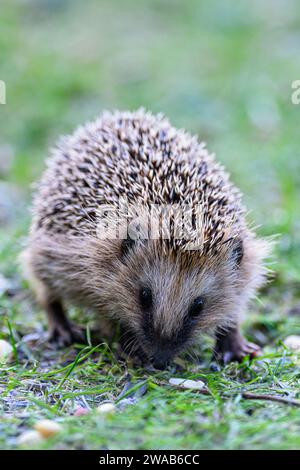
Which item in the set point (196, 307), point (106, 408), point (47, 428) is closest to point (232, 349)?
point (196, 307)

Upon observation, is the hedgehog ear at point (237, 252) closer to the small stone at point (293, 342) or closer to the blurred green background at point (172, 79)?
the small stone at point (293, 342)

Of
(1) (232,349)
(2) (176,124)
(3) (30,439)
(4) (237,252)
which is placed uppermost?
(2) (176,124)

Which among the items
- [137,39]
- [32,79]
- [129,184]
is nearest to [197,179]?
[129,184]

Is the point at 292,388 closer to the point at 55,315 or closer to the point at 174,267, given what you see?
the point at 174,267

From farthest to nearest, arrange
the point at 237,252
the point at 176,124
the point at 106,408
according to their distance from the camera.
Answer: the point at 176,124
the point at 237,252
the point at 106,408

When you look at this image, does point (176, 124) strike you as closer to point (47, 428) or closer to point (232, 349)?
point (232, 349)

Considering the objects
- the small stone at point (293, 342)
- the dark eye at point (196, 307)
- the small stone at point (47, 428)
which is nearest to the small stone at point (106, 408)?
the small stone at point (47, 428)

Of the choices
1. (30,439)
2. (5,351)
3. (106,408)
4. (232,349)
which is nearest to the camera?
(30,439)
